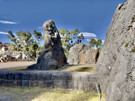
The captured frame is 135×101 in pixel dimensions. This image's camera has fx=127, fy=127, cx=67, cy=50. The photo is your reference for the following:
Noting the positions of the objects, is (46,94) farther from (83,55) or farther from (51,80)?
(83,55)

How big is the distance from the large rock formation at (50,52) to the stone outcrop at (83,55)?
18.0 ft

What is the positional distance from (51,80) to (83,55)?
927cm

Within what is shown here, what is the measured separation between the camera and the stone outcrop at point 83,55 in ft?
43.9

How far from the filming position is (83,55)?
1402cm

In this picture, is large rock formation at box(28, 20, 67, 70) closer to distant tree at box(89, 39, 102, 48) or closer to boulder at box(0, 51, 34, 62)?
boulder at box(0, 51, 34, 62)

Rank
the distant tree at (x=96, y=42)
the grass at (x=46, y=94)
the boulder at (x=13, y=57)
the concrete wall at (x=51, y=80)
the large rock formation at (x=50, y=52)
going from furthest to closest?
the distant tree at (x=96, y=42) < the boulder at (x=13, y=57) < the large rock formation at (x=50, y=52) < the concrete wall at (x=51, y=80) < the grass at (x=46, y=94)

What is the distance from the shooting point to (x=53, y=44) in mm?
7898

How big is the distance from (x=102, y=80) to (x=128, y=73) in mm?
2106

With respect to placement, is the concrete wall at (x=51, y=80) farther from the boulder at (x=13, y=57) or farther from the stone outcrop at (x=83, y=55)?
the boulder at (x=13, y=57)

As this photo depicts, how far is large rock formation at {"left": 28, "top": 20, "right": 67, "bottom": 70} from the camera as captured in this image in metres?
7.12

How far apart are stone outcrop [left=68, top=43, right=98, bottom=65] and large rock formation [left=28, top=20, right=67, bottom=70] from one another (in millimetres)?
5476

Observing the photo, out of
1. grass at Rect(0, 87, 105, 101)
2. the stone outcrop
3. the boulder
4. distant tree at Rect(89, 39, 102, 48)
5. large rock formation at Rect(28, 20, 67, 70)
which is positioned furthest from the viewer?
distant tree at Rect(89, 39, 102, 48)

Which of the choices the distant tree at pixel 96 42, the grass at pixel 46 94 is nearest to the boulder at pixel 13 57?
the grass at pixel 46 94

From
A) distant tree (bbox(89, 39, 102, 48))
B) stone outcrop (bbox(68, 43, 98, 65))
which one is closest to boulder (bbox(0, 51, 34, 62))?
stone outcrop (bbox(68, 43, 98, 65))
